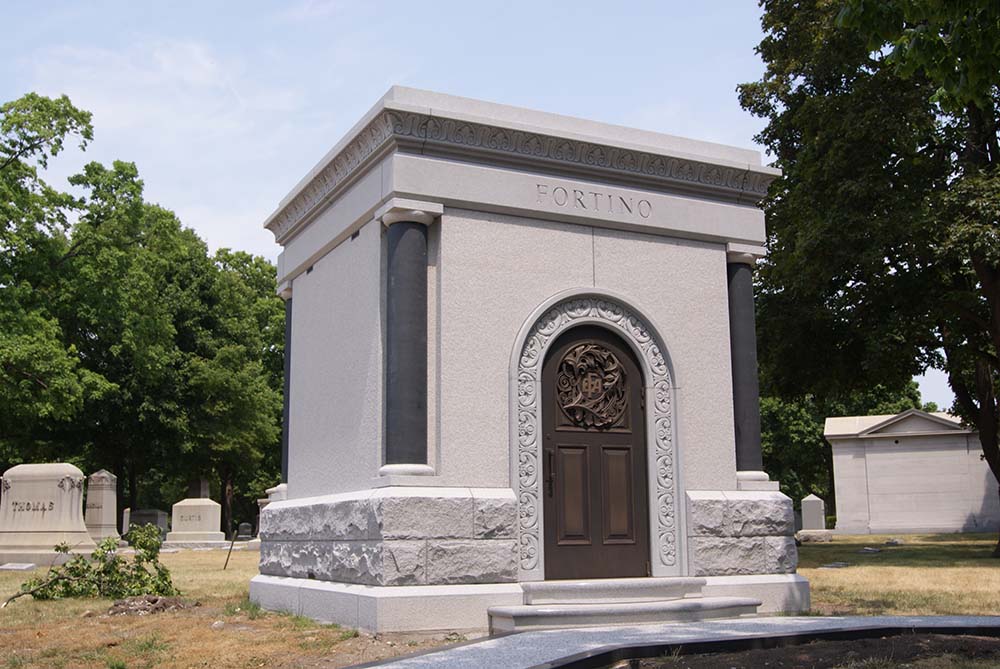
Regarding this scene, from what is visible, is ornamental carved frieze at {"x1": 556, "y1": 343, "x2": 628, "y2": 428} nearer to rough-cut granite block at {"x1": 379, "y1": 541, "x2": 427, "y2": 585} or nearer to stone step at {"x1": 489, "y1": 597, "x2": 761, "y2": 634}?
stone step at {"x1": 489, "y1": 597, "x2": 761, "y2": 634}

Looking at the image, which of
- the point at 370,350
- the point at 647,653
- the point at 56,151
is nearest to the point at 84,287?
the point at 56,151

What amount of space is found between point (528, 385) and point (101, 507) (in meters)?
24.9

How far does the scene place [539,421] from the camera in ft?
33.4

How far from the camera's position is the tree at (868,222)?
63.1ft

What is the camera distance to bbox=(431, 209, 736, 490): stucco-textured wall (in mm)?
9859

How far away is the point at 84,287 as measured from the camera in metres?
28.2

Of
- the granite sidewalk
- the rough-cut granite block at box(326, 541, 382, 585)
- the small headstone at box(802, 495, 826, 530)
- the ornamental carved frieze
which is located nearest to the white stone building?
the small headstone at box(802, 495, 826, 530)

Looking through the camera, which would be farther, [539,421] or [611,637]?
[539,421]

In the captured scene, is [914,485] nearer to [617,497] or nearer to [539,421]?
[617,497]

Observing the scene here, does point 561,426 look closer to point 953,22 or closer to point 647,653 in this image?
point 647,653

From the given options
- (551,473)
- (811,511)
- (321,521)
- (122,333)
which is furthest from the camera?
(811,511)

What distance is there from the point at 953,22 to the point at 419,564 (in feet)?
21.5

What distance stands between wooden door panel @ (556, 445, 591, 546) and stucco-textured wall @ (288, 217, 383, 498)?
6.10ft

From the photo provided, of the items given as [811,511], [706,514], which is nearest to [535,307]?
[706,514]
